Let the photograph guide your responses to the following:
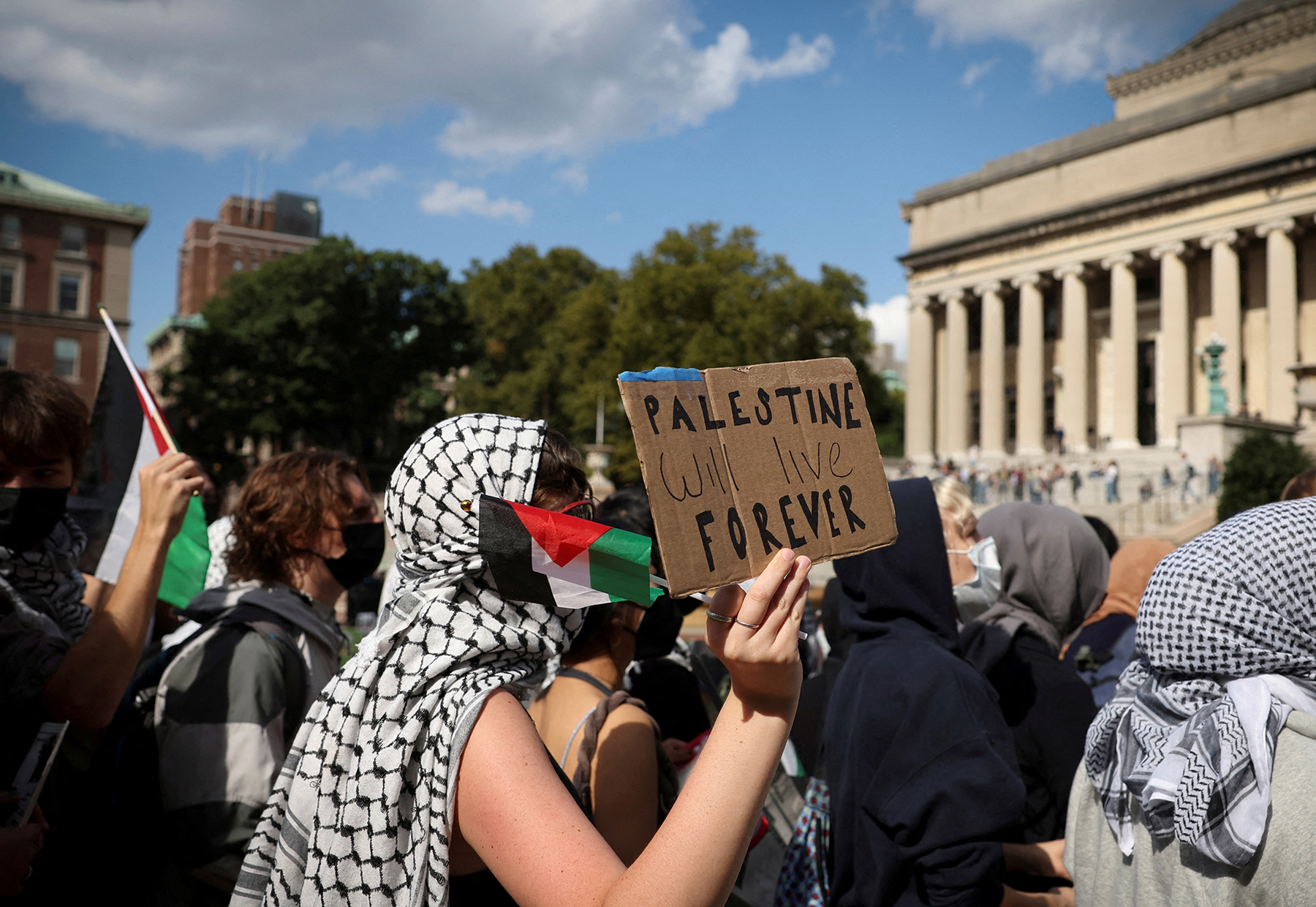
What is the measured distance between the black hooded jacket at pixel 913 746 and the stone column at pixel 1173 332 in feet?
151

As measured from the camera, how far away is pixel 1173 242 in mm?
44688

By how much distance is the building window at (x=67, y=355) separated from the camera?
55062 mm

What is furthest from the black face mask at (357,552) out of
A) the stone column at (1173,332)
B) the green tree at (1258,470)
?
the stone column at (1173,332)

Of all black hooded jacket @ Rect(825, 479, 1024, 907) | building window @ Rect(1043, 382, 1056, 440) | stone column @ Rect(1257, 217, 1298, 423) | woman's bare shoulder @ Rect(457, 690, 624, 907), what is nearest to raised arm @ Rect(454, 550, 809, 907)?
woman's bare shoulder @ Rect(457, 690, 624, 907)

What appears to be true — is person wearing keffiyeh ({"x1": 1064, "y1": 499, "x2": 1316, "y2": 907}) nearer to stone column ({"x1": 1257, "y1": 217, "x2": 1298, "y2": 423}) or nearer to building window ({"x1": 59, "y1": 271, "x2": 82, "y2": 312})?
stone column ({"x1": 1257, "y1": 217, "x2": 1298, "y2": 423})

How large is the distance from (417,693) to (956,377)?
53499mm

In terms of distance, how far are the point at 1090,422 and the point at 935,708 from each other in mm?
52350

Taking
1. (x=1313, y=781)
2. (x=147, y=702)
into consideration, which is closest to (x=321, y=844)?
(x=147, y=702)

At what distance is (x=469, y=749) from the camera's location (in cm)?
177

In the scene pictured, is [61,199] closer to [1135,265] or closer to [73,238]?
[73,238]

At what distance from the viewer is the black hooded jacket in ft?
8.19

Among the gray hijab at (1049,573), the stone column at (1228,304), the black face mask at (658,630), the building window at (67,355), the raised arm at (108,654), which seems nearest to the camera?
the raised arm at (108,654)

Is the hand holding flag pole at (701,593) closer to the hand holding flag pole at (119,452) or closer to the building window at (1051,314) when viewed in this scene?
the hand holding flag pole at (119,452)

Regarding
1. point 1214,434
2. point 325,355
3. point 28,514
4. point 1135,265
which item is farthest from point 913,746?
point 1135,265
